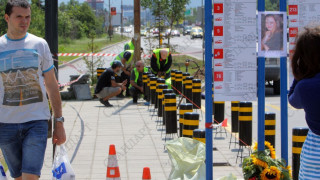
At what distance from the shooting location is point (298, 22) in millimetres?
6277

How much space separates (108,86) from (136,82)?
1.14 metres

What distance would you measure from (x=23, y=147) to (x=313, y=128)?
7.70ft

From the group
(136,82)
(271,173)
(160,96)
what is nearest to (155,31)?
(136,82)

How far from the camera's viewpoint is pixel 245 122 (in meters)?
9.42

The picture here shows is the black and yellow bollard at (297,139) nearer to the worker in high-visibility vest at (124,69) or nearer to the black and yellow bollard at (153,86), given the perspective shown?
the black and yellow bollard at (153,86)

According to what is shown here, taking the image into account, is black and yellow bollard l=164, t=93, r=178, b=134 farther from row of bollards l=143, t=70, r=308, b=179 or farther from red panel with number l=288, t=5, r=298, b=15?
red panel with number l=288, t=5, r=298, b=15

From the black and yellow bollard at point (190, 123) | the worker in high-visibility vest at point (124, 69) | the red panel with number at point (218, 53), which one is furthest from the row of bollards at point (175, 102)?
the red panel with number at point (218, 53)

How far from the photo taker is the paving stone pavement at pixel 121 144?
822 cm

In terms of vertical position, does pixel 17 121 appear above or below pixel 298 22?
below

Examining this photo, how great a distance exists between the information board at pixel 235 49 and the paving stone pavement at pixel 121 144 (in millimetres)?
1999

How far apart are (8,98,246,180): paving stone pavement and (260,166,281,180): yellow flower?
6.85 ft

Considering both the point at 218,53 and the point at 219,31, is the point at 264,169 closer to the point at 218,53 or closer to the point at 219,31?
the point at 218,53

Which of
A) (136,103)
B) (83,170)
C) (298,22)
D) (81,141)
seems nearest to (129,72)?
(136,103)

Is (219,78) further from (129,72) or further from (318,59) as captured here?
(129,72)
